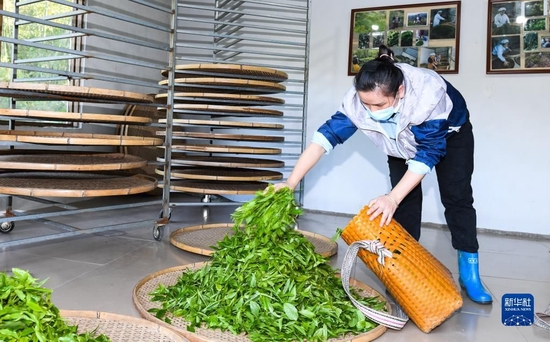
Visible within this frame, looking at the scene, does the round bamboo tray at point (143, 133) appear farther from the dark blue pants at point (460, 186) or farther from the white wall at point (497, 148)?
the dark blue pants at point (460, 186)

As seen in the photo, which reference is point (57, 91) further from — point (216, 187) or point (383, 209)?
point (383, 209)

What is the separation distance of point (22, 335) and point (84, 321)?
52cm

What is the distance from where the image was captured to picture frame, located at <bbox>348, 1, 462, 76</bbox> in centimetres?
382

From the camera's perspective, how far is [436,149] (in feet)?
5.97

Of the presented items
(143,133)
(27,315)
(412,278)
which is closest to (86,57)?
(143,133)

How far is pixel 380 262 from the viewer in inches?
67.9

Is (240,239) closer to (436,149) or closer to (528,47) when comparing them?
(436,149)

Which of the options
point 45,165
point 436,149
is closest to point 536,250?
point 436,149

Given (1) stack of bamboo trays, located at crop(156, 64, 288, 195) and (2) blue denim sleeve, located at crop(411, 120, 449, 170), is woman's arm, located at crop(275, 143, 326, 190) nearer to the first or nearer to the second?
(2) blue denim sleeve, located at crop(411, 120, 449, 170)

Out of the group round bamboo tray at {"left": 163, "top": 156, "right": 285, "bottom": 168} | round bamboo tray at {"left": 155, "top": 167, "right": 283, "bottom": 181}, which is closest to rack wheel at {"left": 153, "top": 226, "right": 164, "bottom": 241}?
round bamboo tray at {"left": 155, "top": 167, "right": 283, "bottom": 181}

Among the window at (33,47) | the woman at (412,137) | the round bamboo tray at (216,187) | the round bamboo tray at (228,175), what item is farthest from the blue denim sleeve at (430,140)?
the window at (33,47)

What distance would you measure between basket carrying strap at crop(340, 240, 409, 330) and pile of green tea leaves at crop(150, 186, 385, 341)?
34 mm

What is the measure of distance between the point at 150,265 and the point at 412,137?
4.64ft

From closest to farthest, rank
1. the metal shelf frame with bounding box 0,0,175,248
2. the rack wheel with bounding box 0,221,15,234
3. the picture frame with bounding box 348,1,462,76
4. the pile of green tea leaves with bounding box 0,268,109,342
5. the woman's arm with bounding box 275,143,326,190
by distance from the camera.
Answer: the pile of green tea leaves with bounding box 0,268,109,342 < the woman's arm with bounding box 275,143,326,190 < the metal shelf frame with bounding box 0,0,175,248 < the rack wheel with bounding box 0,221,15,234 < the picture frame with bounding box 348,1,462,76
